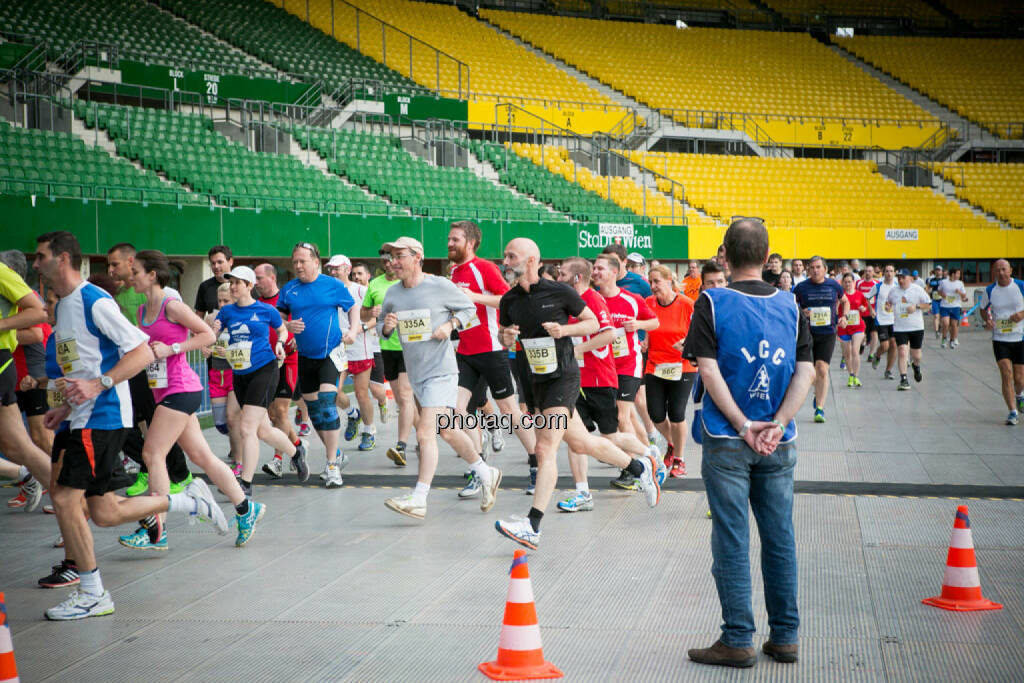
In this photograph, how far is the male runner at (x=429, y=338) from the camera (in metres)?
7.50

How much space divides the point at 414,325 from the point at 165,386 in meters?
1.81

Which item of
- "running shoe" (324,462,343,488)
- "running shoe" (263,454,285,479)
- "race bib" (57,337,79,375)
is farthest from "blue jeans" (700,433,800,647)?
"running shoe" (263,454,285,479)

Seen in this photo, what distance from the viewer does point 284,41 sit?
33.8m

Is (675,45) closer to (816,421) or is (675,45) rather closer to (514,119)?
(514,119)

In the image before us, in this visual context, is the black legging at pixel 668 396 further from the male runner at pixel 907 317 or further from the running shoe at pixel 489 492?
the male runner at pixel 907 317

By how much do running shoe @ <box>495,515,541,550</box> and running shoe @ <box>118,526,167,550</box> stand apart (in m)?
2.18

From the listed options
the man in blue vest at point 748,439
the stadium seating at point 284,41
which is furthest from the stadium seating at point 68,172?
the man in blue vest at point 748,439

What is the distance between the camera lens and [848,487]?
8.53m

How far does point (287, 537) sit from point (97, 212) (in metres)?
14.8

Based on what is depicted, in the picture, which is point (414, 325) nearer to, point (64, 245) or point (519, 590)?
point (64, 245)

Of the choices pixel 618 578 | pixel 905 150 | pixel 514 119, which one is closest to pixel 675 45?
pixel 905 150

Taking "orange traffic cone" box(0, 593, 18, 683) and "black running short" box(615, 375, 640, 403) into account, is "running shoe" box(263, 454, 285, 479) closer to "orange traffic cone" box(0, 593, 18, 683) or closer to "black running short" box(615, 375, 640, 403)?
"black running short" box(615, 375, 640, 403)

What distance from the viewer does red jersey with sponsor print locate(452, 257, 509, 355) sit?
27.4 ft

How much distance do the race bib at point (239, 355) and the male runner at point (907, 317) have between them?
11612 millimetres
